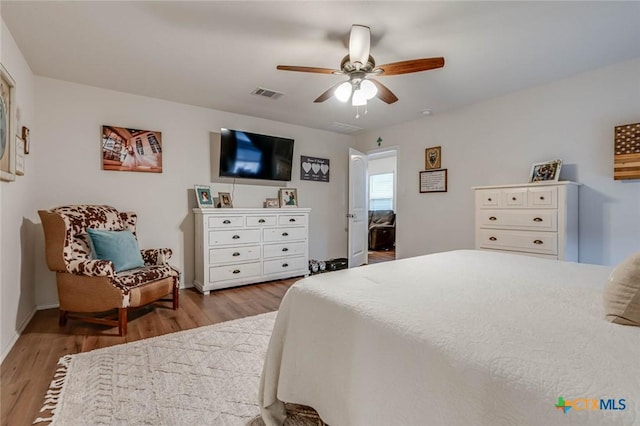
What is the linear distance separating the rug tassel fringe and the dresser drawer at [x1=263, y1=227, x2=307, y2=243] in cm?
234

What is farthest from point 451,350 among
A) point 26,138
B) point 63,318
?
point 26,138

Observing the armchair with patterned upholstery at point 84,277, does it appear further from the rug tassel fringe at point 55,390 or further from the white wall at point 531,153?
Answer: the white wall at point 531,153

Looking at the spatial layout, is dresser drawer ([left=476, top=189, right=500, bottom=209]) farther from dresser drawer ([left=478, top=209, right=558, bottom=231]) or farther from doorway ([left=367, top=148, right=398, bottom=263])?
doorway ([left=367, top=148, right=398, bottom=263])

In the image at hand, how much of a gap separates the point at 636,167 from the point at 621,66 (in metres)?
0.95

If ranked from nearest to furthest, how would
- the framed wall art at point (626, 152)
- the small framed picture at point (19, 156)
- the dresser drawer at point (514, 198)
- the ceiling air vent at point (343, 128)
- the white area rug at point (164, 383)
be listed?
the white area rug at point (164, 383)
the small framed picture at point (19, 156)
the framed wall art at point (626, 152)
the dresser drawer at point (514, 198)
the ceiling air vent at point (343, 128)

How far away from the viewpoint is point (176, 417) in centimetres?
143

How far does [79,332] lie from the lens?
241cm

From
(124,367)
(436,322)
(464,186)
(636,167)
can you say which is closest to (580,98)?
(636,167)

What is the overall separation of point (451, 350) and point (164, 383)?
1677 millimetres

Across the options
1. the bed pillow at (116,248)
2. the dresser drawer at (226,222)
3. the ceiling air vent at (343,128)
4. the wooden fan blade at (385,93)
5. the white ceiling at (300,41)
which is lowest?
the bed pillow at (116,248)

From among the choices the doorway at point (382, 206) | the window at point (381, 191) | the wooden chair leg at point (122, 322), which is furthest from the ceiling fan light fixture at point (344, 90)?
the window at point (381, 191)

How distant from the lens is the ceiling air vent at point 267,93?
A: 10.7 ft

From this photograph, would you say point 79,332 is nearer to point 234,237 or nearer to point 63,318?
point 63,318

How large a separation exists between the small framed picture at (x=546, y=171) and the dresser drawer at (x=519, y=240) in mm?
593
